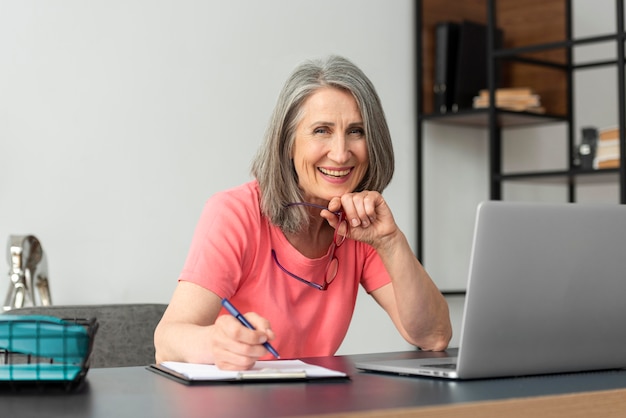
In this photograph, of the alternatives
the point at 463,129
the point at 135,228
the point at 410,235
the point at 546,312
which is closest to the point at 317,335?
the point at 546,312

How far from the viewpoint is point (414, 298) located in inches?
72.4

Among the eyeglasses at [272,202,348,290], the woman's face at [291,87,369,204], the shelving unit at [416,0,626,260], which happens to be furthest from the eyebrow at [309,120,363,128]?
the shelving unit at [416,0,626,260]

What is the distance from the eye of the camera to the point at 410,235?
3.98m

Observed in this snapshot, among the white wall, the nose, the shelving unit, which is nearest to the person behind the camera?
the nose

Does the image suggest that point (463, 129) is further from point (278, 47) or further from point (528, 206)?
point (528, 206)

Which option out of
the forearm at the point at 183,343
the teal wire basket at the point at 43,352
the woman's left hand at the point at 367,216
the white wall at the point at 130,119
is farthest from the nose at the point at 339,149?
the white wall at the point at 130,119

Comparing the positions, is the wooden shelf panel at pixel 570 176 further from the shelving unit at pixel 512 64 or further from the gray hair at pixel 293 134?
the gray hair at pixel 293 134

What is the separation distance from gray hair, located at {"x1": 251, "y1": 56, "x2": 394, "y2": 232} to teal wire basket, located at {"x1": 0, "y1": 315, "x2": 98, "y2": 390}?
82 cm

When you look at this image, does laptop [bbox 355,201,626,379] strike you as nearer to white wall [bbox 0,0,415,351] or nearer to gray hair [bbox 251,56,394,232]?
gray hair [bbox 251,56,394,232]

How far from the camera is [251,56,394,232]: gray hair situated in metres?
1.92

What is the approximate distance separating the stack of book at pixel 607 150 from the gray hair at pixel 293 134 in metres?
1.81

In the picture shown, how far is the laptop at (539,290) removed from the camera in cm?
114

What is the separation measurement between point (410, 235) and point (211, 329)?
271cm

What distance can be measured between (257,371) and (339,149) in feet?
2.53
